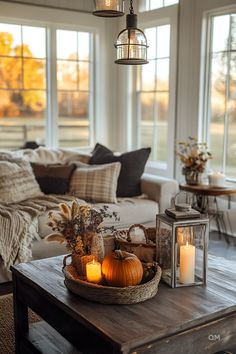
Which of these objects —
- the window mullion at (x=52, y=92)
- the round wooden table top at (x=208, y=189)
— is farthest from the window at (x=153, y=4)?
the round wooden table top at (x=208, y=189)

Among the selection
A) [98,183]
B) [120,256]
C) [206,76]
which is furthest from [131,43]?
[206,76]

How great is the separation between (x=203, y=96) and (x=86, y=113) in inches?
66.3

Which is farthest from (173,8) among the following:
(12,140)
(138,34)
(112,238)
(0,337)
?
(0,337)

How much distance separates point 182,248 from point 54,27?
4.08m

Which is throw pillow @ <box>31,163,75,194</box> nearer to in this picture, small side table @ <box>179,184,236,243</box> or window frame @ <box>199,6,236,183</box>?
small side table @ <box>179,184,236,243</box>

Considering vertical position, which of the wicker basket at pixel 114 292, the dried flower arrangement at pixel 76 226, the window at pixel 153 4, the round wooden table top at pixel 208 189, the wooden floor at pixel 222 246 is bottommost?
the wooden floor at pixel 222 246

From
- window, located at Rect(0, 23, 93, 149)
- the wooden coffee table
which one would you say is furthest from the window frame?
the wooden coffee table

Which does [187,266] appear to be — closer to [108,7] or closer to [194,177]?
[108,7]

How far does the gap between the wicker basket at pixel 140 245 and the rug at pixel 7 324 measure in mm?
826

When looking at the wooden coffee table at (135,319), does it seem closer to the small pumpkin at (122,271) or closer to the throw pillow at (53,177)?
the small pumpkin at (122,271)

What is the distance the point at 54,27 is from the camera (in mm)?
5438

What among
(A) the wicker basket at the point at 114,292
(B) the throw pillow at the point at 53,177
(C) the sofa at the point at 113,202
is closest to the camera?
(A) the wicker basket at the point at 114,292

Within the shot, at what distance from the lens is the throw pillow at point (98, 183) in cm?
402

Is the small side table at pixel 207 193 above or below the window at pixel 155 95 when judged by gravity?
below
